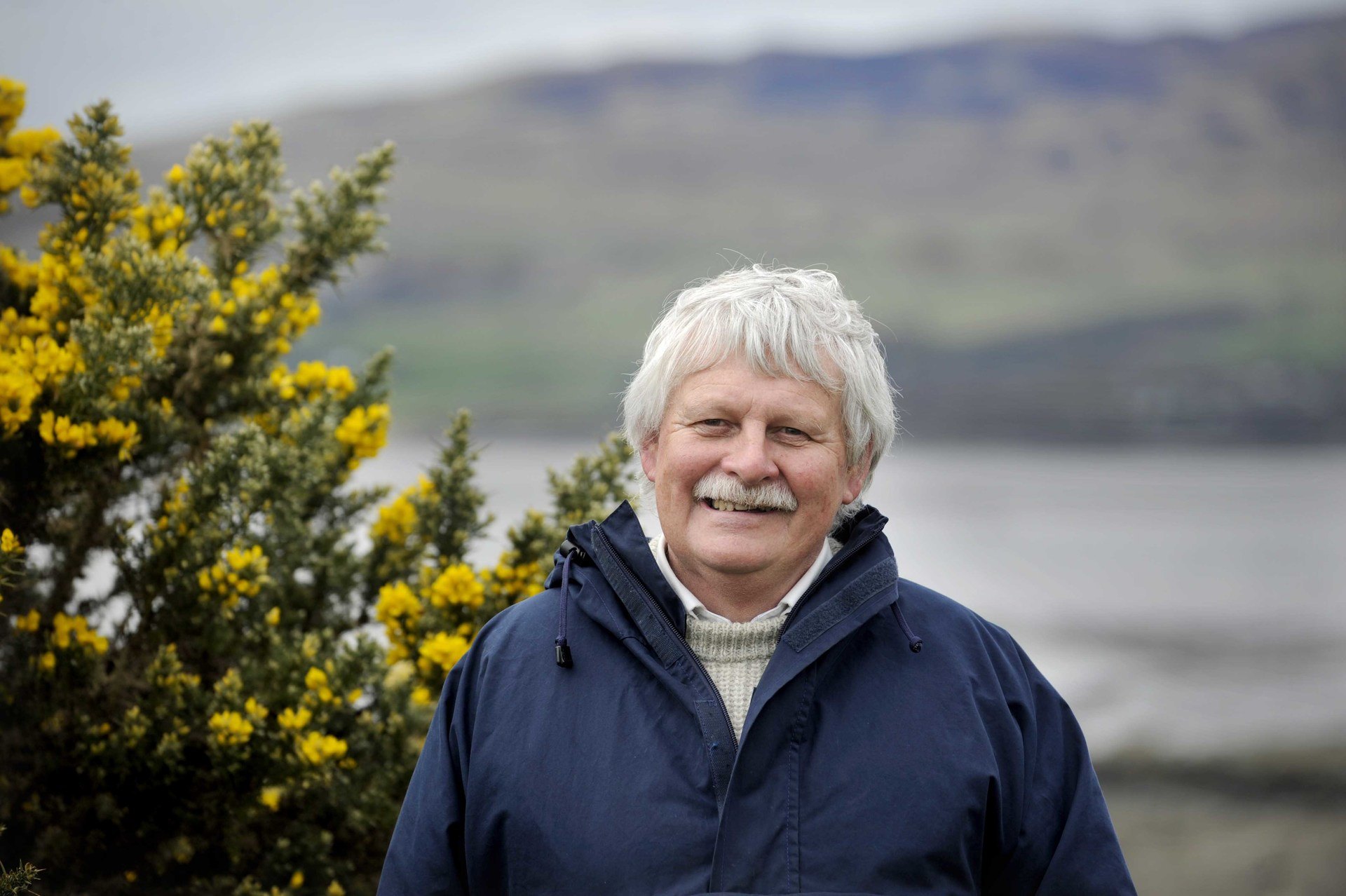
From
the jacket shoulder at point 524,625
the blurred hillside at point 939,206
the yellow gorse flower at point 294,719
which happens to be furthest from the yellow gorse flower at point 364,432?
the blurred hillside at point 939,206

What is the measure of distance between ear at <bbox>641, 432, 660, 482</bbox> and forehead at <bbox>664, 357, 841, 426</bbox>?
15 centimetres

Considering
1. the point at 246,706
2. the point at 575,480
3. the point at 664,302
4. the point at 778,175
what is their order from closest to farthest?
the point at 664,302
the point at 246,706
the point at 575,480
the point at 778,175

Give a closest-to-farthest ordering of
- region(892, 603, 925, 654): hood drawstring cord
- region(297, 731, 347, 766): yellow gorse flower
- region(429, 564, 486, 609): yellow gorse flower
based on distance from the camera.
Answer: region(892, 603, 925, 654): hood drawstring cord, region(297, 731, 347, 766): yellow gorse flower, region(429, 564, 486, 609): yellow gorse flower

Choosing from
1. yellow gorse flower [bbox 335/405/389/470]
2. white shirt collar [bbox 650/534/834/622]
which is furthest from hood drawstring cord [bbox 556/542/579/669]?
yellow gorse flower [bbox 335/405/389/470]

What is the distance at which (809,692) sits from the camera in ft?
5.32

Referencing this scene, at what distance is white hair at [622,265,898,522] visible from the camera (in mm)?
1714

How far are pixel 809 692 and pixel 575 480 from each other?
4.85 feet

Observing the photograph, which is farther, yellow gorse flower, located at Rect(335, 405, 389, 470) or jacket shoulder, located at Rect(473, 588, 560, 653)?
yellow gorse flower, located at Rect(335, 405, 389, 470)

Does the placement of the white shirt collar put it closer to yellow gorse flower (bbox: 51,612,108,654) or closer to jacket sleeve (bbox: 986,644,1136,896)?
jacket sleeve (bbox: 986,644,1136,896)

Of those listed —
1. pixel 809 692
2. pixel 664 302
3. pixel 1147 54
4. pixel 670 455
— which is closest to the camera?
pixel 809 692

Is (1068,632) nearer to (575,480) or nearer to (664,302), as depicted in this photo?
(575,480)

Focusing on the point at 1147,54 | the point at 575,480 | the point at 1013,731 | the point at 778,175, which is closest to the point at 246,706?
the point at 575,480

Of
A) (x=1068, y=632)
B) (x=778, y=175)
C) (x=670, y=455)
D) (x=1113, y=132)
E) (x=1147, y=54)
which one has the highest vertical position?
(x=1147, y=54)

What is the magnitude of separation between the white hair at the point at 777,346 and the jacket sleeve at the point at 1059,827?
18.6 inches
